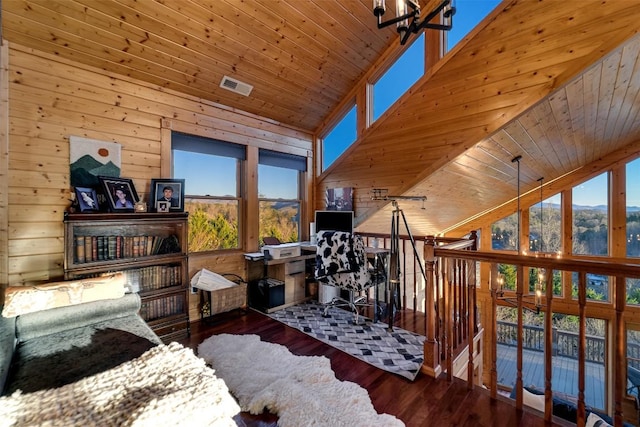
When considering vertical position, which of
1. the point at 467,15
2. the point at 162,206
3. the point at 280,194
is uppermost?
the point at 467,15

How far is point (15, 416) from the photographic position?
0.91 meters

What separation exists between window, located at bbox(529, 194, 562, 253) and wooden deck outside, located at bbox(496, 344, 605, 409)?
2163mm

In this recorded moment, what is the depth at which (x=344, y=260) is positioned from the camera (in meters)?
2.96

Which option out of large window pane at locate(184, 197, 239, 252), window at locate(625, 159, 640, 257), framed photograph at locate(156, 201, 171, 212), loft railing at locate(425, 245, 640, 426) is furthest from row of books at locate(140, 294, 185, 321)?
window at locate(625, 159, 640, 257)

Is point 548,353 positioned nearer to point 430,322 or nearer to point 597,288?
point 430,322

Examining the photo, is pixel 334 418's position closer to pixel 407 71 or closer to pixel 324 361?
pixel 324 361

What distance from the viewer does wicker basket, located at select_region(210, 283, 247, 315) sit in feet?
10.1

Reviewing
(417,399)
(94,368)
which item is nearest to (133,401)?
(94,368)

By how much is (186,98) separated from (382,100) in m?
2.40

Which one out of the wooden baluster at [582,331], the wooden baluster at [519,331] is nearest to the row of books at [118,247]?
the wooden baluster at [519,331]

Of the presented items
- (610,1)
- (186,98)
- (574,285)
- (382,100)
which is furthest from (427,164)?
(574,285)

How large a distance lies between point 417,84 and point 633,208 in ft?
16.1

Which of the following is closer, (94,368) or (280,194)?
(94,368)

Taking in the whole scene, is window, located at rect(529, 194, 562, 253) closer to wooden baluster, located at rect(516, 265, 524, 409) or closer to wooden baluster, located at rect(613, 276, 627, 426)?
wooden baluster, located at rect(516, 265, 524, 409)
